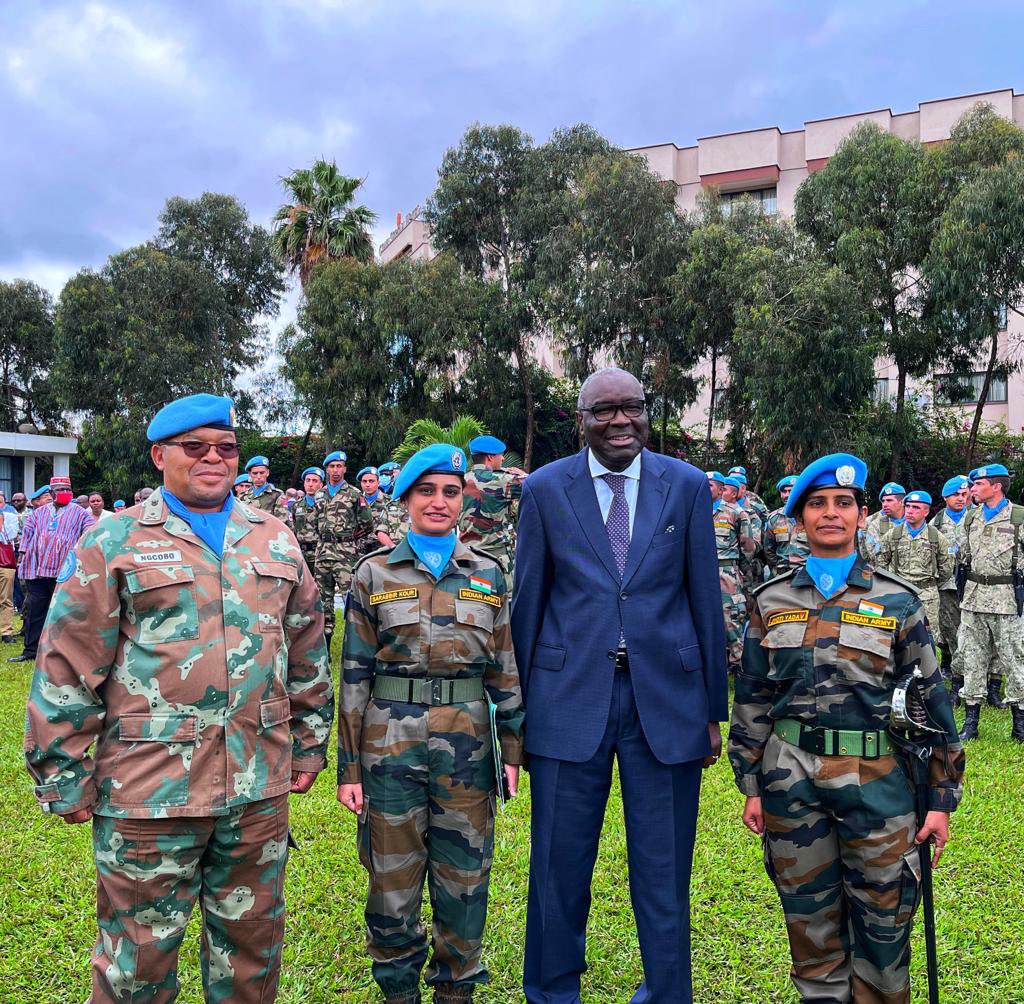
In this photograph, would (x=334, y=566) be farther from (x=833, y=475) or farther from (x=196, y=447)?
(x=833, y=475)

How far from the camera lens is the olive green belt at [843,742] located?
2.82 meters

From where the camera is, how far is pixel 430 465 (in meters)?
3.20

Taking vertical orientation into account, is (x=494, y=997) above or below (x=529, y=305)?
below

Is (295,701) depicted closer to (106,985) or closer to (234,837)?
(234,837)

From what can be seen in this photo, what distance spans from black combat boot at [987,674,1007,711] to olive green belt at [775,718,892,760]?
675cm

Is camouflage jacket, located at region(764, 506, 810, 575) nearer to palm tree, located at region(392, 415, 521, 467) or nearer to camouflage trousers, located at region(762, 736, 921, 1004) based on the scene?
palm tree, located at region(392, 415, 521, 467)

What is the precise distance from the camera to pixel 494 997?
335 cm

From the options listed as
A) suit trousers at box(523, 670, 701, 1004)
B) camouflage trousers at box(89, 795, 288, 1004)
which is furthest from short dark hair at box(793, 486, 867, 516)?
camouflage trousers at box(89, 795, 288, 1004)

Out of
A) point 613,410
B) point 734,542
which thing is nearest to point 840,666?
point 613,410

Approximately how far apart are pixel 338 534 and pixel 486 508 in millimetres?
2218

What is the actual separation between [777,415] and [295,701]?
16165mm

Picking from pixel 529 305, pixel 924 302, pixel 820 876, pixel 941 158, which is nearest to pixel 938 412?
pixel 924 302

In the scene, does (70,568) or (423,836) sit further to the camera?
(423,836)

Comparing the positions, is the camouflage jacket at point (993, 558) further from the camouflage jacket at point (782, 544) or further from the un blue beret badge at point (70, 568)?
the un blue beret badge at point (70, 568)
